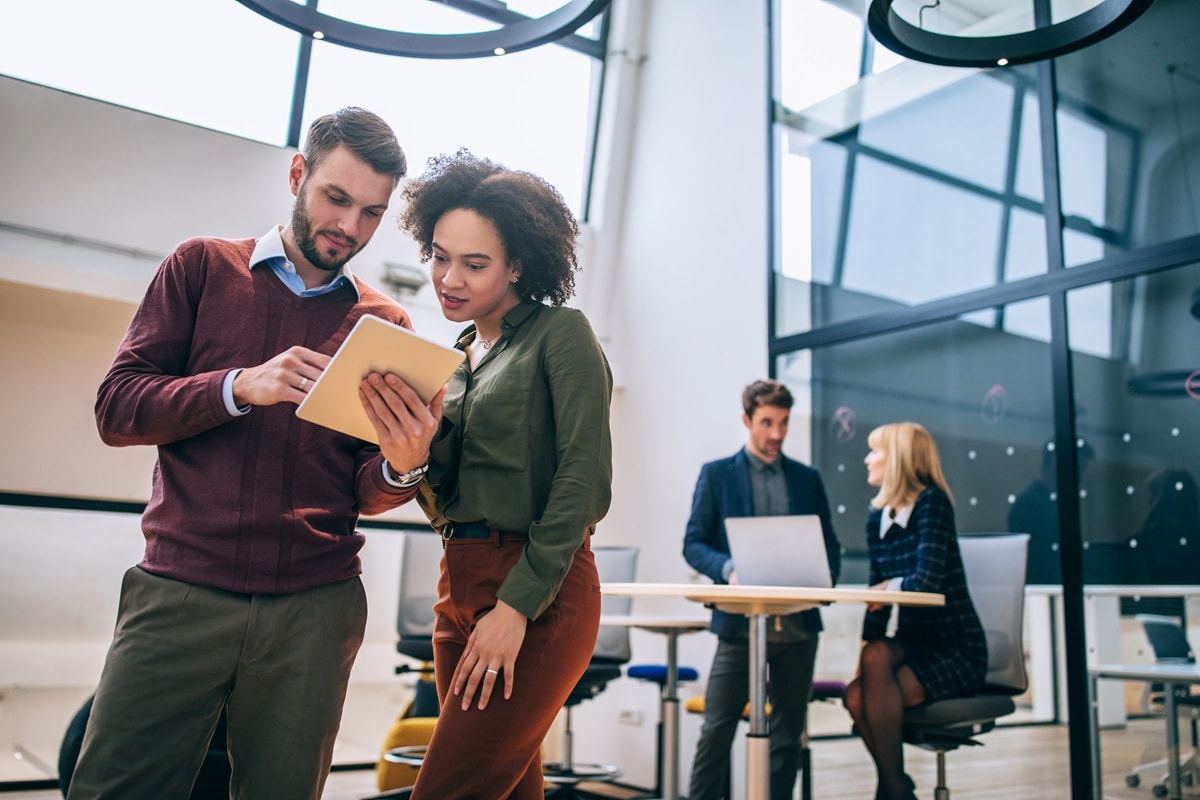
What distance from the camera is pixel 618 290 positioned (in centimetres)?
604

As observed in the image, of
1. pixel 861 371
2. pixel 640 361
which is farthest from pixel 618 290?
pixel 861 371

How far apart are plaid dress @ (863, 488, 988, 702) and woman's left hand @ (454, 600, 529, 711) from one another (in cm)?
225

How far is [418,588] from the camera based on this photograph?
444 cm

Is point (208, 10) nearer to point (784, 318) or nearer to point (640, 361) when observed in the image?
point (640, 361)

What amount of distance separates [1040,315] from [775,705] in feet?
5.99

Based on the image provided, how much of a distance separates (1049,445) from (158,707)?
3.38 metres

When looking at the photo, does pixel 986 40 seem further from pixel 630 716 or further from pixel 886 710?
pixel 630 716

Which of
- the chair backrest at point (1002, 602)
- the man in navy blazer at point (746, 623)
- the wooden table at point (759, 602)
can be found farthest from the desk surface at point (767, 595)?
the chair backrest at point (1002, 602)

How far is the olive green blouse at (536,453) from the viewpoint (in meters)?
1.33

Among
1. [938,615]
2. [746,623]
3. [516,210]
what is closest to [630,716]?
[746,623]

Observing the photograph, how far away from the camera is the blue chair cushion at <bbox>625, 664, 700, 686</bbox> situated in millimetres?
4363

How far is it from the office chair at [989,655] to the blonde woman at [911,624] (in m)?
0.06

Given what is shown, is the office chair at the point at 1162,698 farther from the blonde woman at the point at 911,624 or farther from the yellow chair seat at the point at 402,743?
the yellow chair seat at the point at 402,743

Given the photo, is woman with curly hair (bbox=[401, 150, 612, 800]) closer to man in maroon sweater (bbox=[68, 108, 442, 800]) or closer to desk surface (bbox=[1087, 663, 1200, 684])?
man in maroon sweater (bbox=[68, 108, 442, 800])
